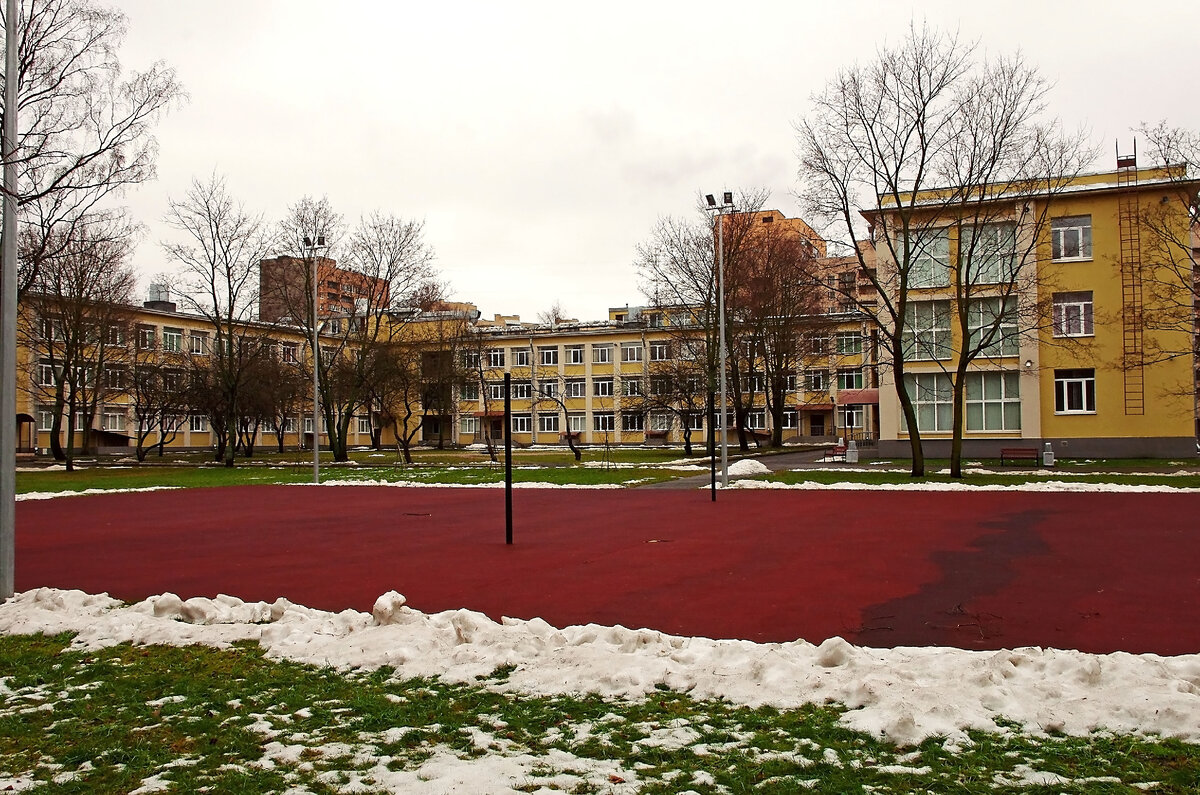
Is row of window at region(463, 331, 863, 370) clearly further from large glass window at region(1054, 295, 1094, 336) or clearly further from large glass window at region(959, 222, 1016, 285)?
large glass window at region(1054, 295, 1094, 336)

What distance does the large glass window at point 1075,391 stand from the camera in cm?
3762

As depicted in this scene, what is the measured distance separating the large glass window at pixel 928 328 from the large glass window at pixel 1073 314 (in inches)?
171

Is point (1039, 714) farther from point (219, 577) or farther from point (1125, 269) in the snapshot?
point (1125, 269)

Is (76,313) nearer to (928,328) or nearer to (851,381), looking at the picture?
(928,328)

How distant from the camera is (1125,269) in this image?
122 feet

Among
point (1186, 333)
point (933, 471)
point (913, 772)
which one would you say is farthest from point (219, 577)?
point (1186, 333)

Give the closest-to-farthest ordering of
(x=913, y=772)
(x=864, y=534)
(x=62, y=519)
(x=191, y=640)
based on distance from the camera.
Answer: (x=913, y=772), (x=191, y=640), (x=864, y=534), (x=62, y=519)

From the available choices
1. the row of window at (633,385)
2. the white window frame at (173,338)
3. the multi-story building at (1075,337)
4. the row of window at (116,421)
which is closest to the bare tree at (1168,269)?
the multi-story building at (1075,337)

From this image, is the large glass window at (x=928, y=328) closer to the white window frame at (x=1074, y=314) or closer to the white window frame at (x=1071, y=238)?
the white window frame at (x=1074, y=314)

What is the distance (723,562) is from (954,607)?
3604mm

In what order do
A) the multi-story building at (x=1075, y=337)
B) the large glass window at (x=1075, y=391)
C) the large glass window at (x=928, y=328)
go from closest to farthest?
the multi-story building at (x=1075, y=337), the large glass window at (x=1075, y=391), the large glass window at (x=928, y=328)

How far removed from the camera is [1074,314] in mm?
38125

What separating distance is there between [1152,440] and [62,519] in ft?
126

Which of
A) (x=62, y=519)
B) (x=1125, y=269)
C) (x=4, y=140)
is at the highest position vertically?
(x=1125, y=269)
